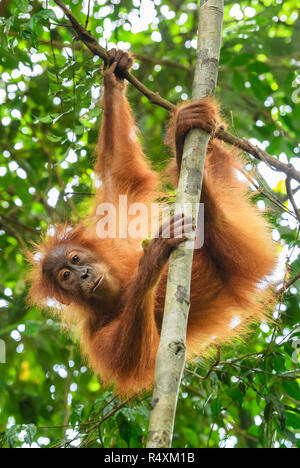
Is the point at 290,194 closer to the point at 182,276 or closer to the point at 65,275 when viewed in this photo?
the point at 182,276

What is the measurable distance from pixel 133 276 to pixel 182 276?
115 cm

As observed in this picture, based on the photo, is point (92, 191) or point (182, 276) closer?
point (182, 276)

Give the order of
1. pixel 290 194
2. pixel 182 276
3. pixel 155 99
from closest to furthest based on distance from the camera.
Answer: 1. pixel 182 276
2. pixel 290 194
3. pixel 155 99

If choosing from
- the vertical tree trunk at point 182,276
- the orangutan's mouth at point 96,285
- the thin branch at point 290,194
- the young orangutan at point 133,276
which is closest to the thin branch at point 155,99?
the thin branch at point 290,194

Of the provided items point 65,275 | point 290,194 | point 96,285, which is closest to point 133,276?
point 96,285

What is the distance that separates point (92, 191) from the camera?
16.0ft

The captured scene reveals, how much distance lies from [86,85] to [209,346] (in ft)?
7.25

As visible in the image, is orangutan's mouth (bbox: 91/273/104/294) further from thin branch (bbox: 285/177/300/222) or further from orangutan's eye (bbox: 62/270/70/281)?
thin branch (bbox: 285/177/300/222)

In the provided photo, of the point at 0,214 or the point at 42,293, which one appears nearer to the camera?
the point at 42,293

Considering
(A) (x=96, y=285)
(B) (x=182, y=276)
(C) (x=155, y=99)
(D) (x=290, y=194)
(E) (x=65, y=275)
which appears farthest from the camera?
(E) (x=65, y=275)

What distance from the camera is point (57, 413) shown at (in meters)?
5.80
